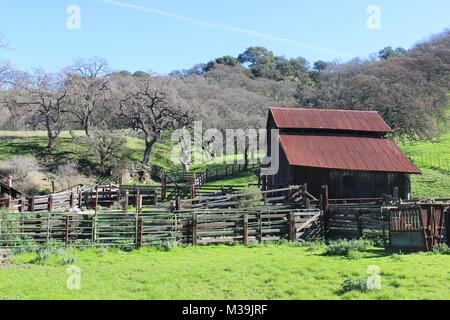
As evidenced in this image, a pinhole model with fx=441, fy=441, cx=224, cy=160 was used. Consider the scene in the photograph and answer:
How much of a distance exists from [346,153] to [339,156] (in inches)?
32.2

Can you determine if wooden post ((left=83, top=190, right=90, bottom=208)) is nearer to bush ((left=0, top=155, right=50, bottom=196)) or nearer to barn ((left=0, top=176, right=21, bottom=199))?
barn ((left=0, top=176, right=21, bottom=199))

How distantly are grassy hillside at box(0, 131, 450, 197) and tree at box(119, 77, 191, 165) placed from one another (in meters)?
4.72

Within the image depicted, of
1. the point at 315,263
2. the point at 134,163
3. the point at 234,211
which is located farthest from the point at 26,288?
the point at 134,163

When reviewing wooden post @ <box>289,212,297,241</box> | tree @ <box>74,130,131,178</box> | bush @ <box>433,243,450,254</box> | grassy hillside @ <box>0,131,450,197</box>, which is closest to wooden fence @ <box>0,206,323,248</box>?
wooden post @ <box>289,212,297,241</box>

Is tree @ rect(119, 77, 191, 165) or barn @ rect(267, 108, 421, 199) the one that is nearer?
barn @ rect(267, 108, 421, 199)

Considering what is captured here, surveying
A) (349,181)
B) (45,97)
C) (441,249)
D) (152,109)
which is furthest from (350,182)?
(45,97)

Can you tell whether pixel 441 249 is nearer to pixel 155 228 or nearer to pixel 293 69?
pixel 155 228

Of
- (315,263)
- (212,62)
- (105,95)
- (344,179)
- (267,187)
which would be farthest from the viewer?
(212,62)

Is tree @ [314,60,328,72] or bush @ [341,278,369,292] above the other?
tree @ [314,60,328,72]

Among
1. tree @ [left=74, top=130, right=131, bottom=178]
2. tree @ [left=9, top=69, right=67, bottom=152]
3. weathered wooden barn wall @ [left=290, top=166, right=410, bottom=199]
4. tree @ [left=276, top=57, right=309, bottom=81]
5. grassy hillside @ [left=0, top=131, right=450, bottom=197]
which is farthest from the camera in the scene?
tree @ [left=276, top=57, right=309, bottom=81]

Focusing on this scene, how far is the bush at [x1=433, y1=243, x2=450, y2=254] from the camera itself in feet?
48.0
